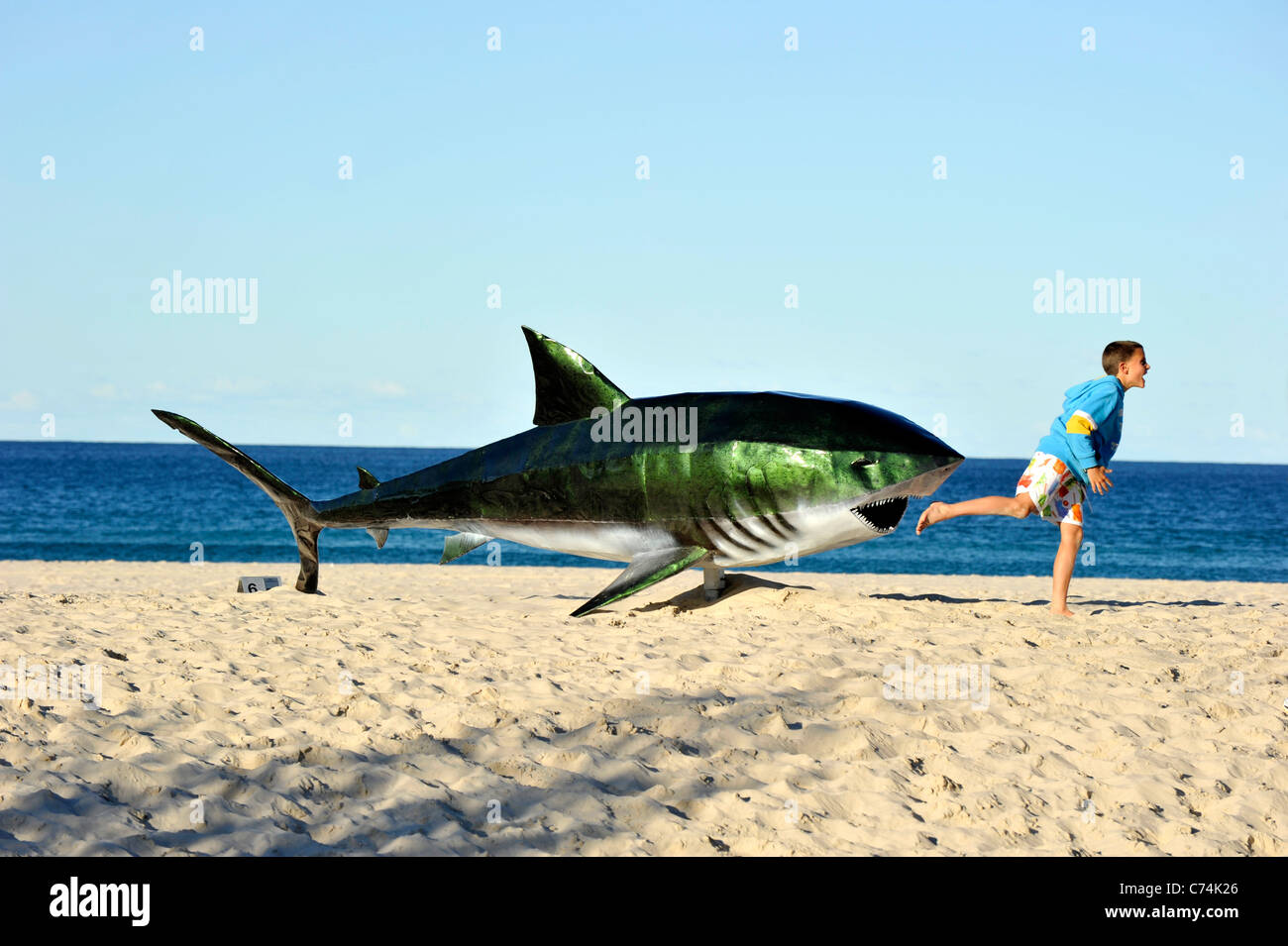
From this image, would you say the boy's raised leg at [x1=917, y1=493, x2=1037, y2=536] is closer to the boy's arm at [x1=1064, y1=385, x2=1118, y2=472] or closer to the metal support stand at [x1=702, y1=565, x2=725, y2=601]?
the boy's arm at [x1=1064, y1=385, x2=1118, y2=472]

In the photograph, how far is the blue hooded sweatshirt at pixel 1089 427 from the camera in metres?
7.87

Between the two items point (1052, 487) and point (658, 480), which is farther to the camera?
point (1052, 487)

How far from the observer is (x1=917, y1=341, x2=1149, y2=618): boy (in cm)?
785

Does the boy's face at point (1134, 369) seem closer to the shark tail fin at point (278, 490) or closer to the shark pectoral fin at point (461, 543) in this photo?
the shark pectoral fin at point (461, 543)

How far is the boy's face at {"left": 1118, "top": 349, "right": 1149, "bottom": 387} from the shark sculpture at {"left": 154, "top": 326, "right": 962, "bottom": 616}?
210 cm

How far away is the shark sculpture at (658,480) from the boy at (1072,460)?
975 millimetres

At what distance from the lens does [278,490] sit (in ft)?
28.1

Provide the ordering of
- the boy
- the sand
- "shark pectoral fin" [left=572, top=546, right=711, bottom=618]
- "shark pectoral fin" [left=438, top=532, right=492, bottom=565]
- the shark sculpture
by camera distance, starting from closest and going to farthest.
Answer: the sand → the shark sculpture → "shark pectoral fin" [left=572, top=546, right=711, bottom=618] → the boy → "shark pectoral fin" [left=438, top=532, right=492, bottom=565]

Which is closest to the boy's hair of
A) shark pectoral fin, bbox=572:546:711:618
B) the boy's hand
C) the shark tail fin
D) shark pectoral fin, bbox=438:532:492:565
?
the boy's hand

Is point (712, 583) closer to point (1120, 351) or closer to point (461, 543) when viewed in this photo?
point (461, 543)

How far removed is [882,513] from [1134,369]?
257 centimetres

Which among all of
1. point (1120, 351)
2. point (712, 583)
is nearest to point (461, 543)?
point (712, 583)

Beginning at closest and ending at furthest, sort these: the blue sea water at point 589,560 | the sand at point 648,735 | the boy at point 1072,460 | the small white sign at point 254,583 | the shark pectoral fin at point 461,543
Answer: the sand at point 648,735
the boy at point 1072,460
the shark pectoral fin at point 461,543
the small white sign at point 254,583
the blue sea water at point 589,560

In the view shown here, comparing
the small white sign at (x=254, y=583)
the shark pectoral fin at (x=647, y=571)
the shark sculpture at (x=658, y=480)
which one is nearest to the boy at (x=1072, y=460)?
the shark sculpture at (x=658, y=480)
